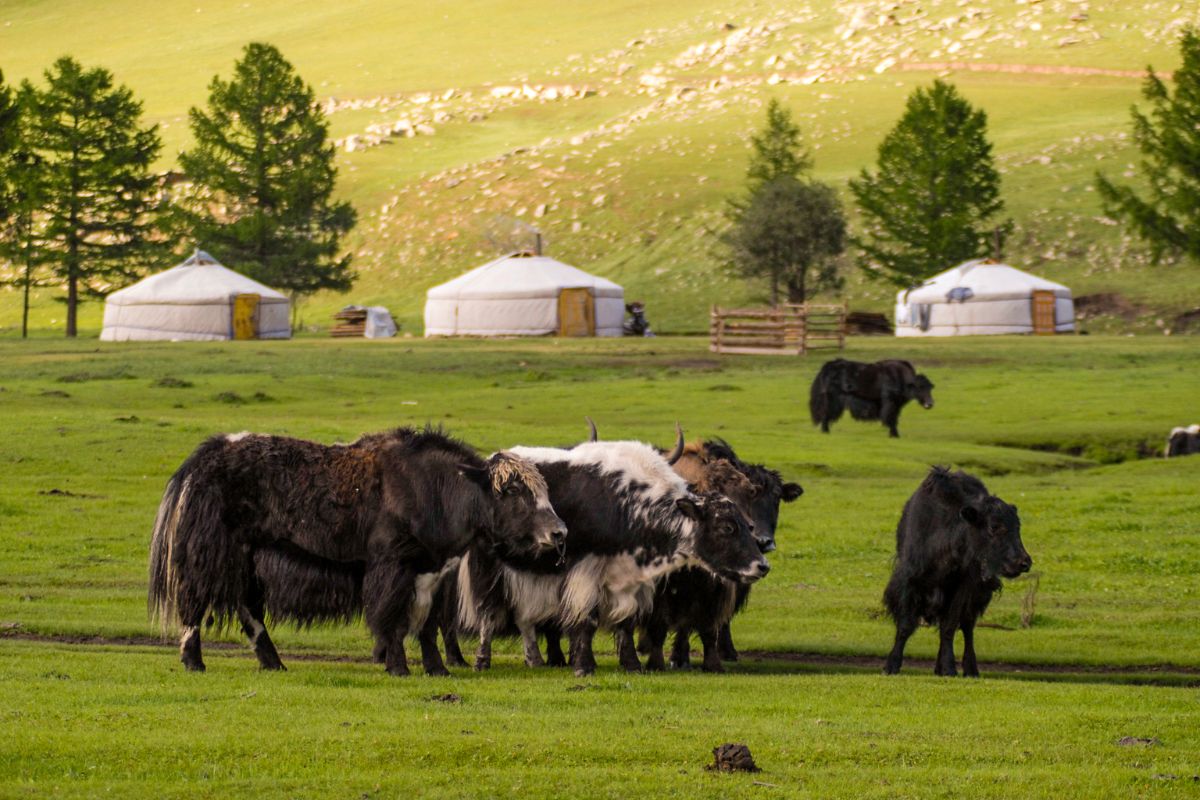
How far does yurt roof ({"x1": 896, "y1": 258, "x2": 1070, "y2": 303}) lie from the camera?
221 feet

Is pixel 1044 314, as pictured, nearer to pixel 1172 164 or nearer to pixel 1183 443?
pixel 1172 164

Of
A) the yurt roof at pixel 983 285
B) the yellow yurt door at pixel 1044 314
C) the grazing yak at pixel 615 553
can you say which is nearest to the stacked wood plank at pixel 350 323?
the yurt roof at pixel 983 285

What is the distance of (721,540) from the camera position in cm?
1120

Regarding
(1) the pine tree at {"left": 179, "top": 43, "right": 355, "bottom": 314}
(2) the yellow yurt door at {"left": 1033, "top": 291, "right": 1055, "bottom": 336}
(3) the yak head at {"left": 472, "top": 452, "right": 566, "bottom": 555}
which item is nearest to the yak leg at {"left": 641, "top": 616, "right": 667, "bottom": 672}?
(3) the yak head at {"left": 472, "top": 452, "right": 566, "bottom": 555}

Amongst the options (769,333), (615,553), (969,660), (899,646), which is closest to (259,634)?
(615,553)

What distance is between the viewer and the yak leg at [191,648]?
10469 millimetres

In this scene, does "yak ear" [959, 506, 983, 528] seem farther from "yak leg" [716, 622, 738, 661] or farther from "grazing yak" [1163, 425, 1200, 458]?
"grazing yak" [1163, 425, 1200, 458]

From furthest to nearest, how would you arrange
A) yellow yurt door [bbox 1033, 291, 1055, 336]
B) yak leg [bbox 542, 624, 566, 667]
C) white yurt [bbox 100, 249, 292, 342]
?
yellow yurt door [bbox 1033, 291, 1055, 336]
white yurt [bbox 100, 249, 292, 342]
yak leg [bbox 542, 624, 566, 667]

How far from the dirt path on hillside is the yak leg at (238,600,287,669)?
1.06 m

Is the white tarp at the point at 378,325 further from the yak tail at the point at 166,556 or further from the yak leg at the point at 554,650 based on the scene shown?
the yak tail at the point at 166,556

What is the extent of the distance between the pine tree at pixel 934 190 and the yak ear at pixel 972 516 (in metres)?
65.7

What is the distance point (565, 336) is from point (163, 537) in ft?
183

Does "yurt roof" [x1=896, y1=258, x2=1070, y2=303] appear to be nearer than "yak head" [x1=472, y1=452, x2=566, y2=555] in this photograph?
No

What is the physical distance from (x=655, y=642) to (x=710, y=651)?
0.40 metres
